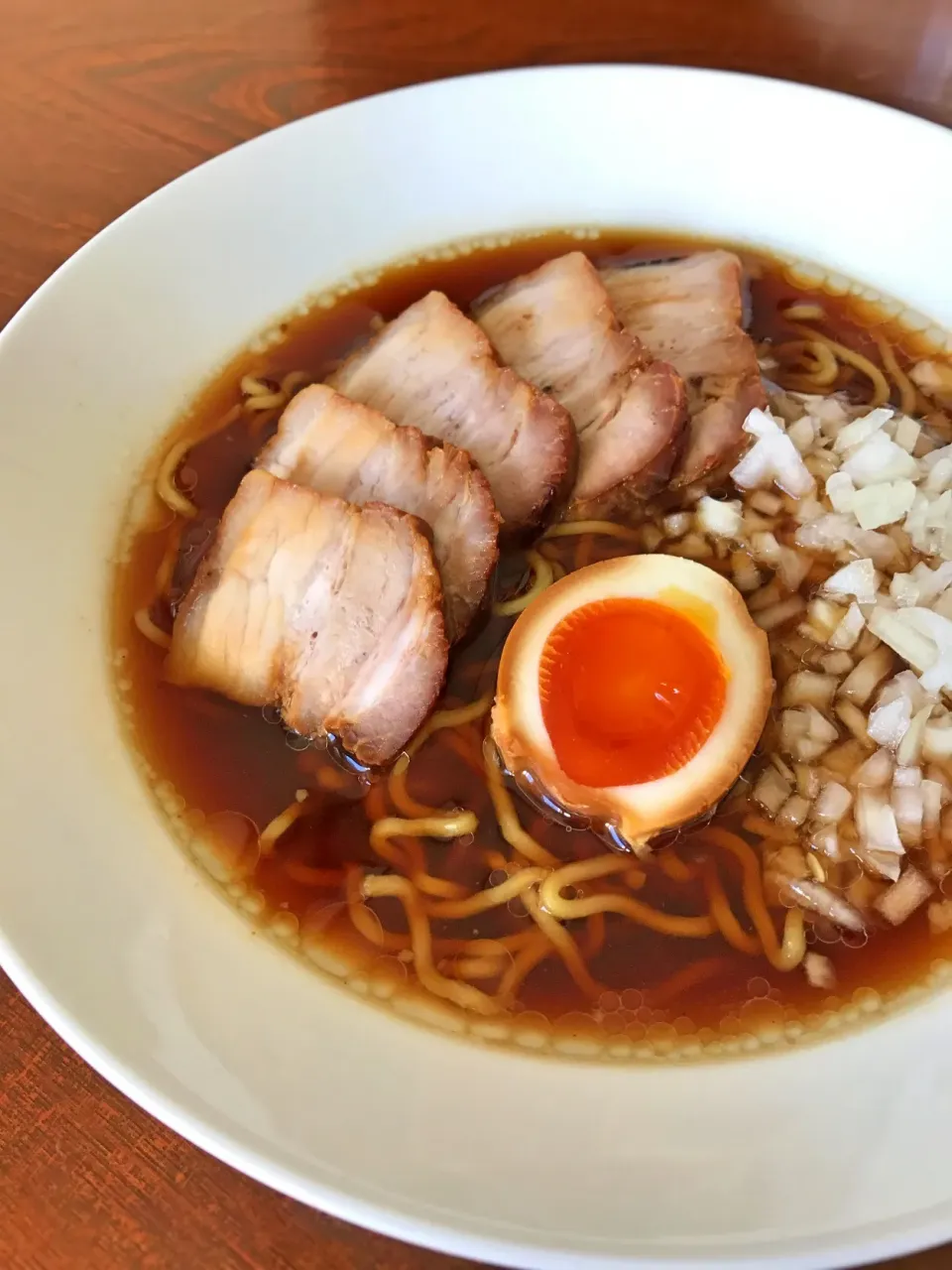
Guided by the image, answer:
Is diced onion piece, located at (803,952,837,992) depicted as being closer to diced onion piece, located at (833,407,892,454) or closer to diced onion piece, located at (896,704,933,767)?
diced onion piece, located at (896,704,933,767)

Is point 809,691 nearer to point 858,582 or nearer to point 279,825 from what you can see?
point 858,582

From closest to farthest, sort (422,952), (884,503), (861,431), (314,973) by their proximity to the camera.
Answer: (314,973) < (422,952) < (884,503) < (861,431)

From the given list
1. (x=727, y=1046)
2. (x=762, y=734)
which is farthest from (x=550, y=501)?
(x=727, y=1046)

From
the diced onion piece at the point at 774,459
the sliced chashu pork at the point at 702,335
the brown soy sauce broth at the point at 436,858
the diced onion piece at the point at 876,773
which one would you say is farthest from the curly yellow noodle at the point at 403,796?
the diced onion piece at the point at 774,459

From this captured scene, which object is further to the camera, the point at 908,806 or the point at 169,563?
the point at 169,563

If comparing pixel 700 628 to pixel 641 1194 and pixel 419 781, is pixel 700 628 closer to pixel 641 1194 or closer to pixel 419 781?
pixel 419 781

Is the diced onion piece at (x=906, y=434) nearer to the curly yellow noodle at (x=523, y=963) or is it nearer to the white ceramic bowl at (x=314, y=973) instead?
the white ceramic bowl at (x=314, y=973)

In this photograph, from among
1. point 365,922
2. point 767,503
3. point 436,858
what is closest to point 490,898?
point 436,858
